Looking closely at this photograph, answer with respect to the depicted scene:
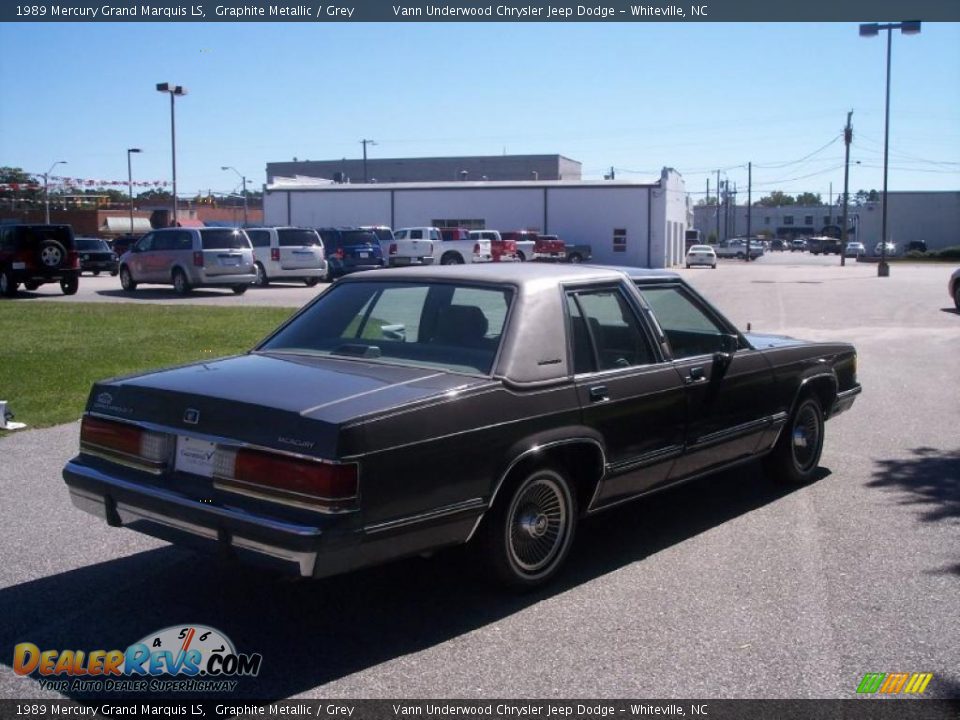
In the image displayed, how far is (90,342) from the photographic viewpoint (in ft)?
47.1

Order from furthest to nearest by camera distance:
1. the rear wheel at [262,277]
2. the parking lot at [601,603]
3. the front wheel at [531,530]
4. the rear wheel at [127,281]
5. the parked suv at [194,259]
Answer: the rear wheel at [262,277], the rear wheel at [127,281], the parked suv at [194,259], the front wheel at [531,530], the parking lot at [601,603]

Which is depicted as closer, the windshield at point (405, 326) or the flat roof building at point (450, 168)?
the windshield at point (405, 326)

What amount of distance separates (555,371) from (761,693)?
1840mm

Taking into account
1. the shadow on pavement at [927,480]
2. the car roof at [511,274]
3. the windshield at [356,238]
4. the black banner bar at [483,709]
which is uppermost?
the windshield at [356,238]

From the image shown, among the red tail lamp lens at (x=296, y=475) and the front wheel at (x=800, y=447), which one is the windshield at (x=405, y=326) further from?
the front wheel at (x=800, y=447)

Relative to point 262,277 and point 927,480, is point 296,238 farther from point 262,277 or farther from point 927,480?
point 927,480

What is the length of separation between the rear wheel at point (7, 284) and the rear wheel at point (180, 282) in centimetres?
377

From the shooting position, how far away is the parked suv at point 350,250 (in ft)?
110

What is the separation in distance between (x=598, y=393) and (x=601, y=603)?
1064 mm

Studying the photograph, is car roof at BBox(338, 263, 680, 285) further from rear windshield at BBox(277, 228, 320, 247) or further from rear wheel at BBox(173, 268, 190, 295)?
rear windshield at BBox(277, 228, 320, 247)

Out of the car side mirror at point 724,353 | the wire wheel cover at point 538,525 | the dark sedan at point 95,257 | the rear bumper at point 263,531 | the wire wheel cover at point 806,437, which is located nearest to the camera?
the rear bumper at point 263,531

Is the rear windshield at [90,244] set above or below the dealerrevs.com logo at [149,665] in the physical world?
above

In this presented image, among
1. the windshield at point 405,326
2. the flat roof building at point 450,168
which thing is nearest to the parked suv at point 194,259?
the windshield at point 405,326

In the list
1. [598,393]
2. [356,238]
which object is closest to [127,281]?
[356,238]
